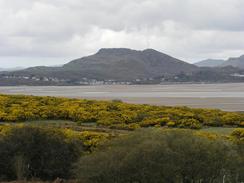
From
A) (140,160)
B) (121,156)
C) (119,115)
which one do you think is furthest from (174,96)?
(140,160)

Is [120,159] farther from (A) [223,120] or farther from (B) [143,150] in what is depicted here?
(A) [223,120]

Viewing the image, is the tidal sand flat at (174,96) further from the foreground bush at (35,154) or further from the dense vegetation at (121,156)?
the foreground bush at (35,154)

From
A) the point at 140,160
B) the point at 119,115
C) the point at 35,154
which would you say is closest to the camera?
the point at 140,160

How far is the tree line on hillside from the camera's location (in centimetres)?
1362

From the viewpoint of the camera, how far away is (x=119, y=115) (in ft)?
88.7

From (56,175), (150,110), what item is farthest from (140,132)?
(150,110)

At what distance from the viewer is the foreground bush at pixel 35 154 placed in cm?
1627

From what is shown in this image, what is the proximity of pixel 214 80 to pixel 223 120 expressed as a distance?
14835 cm

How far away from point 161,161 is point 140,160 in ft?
1.78

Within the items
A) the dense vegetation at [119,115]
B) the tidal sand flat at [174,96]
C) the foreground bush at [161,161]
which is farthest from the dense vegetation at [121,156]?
the tidal sand flat at [174,96]

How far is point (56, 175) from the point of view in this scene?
16.5m

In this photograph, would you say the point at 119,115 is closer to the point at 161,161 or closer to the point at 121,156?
the point at 121,156

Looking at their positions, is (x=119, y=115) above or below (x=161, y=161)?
above

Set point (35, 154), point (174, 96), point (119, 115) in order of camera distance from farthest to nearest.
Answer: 1. point (174, 96)
2. point (119, 115)
3. point (35, 154)
